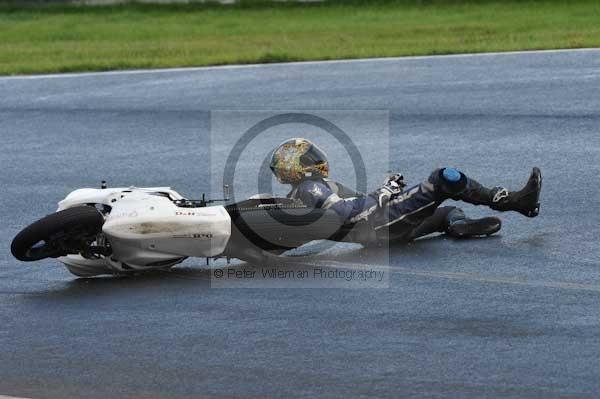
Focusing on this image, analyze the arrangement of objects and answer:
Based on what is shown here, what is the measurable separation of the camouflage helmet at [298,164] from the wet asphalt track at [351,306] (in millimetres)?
606

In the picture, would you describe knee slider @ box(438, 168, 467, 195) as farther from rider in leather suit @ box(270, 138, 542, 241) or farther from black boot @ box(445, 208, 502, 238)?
black boot @ box(445, 208, 502, 238)

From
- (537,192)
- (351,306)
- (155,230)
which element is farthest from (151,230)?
(537,192)

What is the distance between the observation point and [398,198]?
9.15m

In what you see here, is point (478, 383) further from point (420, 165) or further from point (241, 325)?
point (420, 165)

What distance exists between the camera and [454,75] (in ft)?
58.7

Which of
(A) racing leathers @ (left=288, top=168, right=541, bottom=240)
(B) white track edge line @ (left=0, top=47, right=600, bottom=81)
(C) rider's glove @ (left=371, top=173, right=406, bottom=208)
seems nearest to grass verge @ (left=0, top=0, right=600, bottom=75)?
(B) white track edge line @ (left=0, top=47, right=600, bottom=81)

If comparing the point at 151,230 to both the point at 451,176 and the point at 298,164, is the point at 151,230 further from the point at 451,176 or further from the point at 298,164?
the point at 451,176

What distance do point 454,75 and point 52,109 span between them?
213 inches

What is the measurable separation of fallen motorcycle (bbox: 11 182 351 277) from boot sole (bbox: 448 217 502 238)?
3.11 feet

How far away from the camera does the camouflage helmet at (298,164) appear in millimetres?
9195

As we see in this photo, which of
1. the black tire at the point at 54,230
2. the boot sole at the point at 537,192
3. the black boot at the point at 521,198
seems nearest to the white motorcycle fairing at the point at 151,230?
the black tire at the point at 54,230

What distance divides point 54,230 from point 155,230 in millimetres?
645

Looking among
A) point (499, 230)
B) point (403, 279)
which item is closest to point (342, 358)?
point (403, 279)

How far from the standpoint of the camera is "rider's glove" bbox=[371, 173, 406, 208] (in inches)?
360
